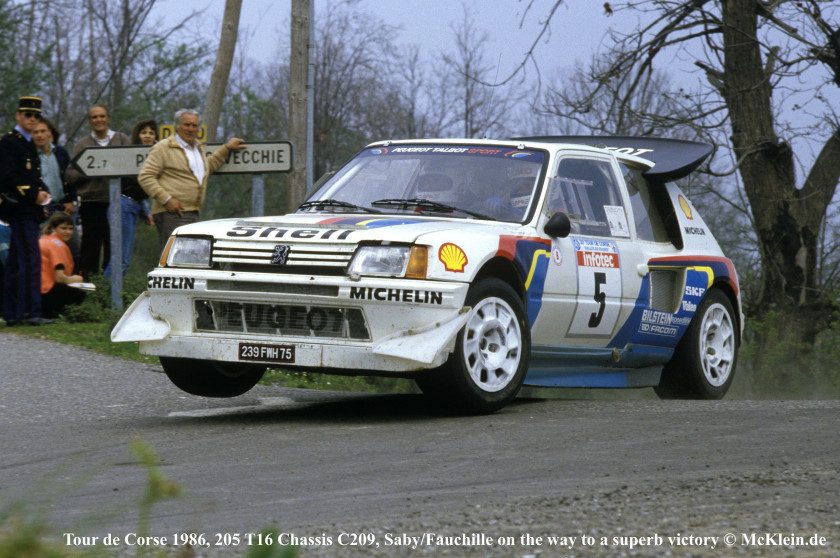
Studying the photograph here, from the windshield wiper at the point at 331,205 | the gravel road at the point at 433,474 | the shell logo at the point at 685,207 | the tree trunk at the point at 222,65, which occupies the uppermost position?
the tree trunk at the point at 222,65

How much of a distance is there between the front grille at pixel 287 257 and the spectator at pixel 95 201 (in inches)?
222

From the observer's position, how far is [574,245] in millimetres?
7656

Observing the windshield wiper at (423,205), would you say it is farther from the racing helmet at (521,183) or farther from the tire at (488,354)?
the tire at (488,354)

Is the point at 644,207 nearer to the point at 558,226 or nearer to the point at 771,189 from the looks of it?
the point at 558,226

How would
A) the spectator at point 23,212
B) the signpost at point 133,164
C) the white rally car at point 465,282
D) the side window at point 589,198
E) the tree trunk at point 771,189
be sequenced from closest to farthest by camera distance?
the white rally car at point 465,282 → the side window at point 589,198 → the spectator at point 23,212 → the signpost at point 133,164 → the tree trunk at point 771,189

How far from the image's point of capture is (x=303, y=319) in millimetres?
6562

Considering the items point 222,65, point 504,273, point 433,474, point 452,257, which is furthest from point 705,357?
point 222,65

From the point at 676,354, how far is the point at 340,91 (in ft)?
121

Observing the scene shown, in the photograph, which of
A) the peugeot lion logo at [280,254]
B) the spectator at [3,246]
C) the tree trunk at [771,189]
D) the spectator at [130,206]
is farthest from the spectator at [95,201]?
the tree trunk at [771,189]

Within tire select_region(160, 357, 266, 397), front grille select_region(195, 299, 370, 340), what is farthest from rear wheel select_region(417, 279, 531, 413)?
tire select_region(160, 357, 266, 397)

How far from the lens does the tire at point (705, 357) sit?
896cm

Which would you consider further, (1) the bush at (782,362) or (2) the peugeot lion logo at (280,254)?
(1) the bush at (782,362)

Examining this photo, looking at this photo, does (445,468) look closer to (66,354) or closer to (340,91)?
(66,354)

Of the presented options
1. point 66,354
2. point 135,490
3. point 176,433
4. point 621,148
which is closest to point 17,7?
Result: point 66,354
